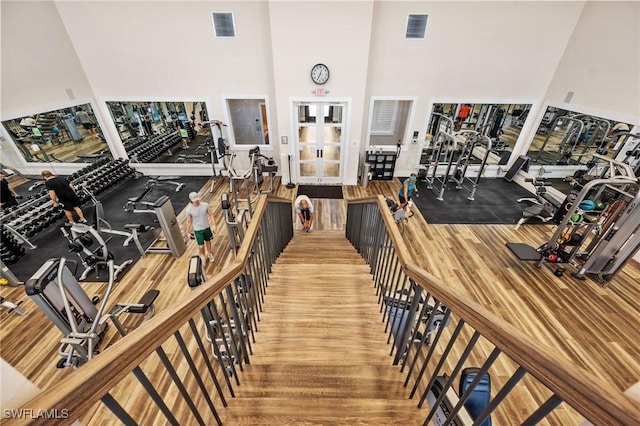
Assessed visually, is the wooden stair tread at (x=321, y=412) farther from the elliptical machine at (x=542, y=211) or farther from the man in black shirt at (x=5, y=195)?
the man in black shirt at (x=5, y=195)

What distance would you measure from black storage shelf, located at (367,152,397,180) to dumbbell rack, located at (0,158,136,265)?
303 inches

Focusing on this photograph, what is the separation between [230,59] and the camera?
22.7 ft

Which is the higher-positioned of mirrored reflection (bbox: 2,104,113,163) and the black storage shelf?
mirrored reflection (bbox: 2,104,113,163)

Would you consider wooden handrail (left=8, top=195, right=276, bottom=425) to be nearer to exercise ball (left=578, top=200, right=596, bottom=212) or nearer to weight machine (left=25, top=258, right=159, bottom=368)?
weight machine (left=25, top=258, right=159, bottom=368)

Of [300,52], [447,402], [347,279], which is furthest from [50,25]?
[447,402]

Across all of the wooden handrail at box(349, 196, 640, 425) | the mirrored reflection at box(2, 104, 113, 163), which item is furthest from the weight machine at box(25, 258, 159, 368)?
the mirrored reflection at box(2, 104, 113, 163)

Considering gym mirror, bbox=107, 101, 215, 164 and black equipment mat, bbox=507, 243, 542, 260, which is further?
gym mirror, bbox=107, 101, 215, 164

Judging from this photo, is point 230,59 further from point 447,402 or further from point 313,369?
point 447,402

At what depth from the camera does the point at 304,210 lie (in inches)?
225

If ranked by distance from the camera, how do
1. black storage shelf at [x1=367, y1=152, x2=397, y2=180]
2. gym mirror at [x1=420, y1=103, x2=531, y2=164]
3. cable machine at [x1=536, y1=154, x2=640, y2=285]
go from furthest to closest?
black storage shelf at [x1=367, y1=152, x2=397, y2=180]
gym mirror at [x1=420, y1=103, x2=531, y2=164]
cable machine at [x1=536, y1=154, x2=640, y2=285]

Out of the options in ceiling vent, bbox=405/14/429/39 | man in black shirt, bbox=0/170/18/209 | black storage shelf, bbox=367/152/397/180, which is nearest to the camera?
man in black shirt, bbox=0/170/18/209

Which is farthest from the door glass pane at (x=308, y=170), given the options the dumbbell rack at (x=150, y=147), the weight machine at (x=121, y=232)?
the dumbbell rack at (x=150, y=147)

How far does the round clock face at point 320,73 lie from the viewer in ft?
21.6

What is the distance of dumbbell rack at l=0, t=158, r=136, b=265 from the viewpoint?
480 cm
